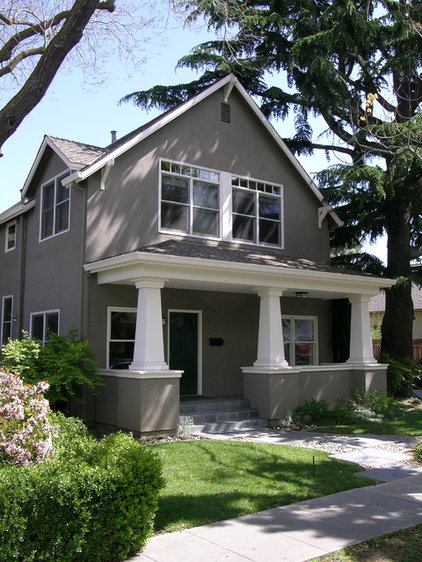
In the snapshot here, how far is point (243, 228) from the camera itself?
1573cm

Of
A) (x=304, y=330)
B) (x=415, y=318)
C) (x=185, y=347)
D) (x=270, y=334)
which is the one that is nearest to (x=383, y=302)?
(x=415, y=318)

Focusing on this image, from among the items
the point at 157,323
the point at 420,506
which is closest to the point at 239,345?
the point at 157,323

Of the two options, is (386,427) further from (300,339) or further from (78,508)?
(78,508)

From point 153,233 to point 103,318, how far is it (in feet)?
8.17

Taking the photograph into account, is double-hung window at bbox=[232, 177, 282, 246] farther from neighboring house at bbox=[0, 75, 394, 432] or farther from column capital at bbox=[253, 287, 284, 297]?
column capital at bbox=[253, 287, 284, 297]

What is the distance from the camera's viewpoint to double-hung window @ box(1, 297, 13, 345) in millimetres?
16547

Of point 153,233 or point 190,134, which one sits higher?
point 190,134

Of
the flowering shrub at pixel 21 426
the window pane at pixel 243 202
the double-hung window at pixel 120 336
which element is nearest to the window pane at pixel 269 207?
the window pane at pixel 243 202

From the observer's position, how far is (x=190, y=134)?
48.4 feet

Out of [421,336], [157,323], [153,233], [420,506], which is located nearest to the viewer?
[420,506]

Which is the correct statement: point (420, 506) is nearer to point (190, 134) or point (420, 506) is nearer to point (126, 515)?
point (126, 515)

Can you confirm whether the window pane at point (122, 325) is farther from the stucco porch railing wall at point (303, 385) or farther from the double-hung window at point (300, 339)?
the double-hung window at point (300, 339)

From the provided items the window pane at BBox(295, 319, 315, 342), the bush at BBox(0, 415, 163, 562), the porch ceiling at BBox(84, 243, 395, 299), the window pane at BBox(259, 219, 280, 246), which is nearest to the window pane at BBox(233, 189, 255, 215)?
the window pane at BBox(259, 219, 280, 246)

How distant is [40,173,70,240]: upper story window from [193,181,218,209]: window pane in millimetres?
3270
